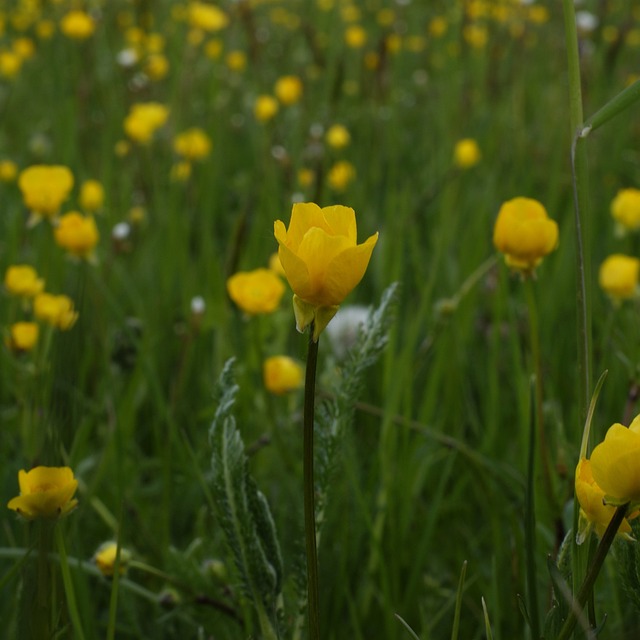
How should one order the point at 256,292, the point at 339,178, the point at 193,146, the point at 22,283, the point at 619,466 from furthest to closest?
the point at 193,146 → the point at 339,178 → the point at 22,283 → the point at 256,292 → the point at 619,466

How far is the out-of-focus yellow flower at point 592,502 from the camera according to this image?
501mm

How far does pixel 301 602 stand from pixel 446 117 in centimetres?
225

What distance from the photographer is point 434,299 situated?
66.6 inches

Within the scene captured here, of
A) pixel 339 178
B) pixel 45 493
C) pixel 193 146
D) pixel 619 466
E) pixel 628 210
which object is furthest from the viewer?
pixel 193 146

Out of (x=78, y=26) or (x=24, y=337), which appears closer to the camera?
(x=24, y=337)

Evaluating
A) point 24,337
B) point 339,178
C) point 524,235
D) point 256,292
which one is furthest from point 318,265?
point 339,178

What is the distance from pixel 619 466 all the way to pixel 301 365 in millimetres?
894

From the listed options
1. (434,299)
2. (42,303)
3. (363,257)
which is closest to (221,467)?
(363,257)

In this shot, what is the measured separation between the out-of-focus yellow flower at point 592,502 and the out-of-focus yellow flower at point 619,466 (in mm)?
39

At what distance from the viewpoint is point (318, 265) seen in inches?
18.7

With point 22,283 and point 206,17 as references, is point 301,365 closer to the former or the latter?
point 22,283

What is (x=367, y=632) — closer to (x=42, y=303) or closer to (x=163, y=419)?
(x=163, y=419)

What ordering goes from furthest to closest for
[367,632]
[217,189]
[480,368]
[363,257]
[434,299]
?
1. [217,189]
2. [434,299]
3. [480,368]
4. [367,632]
5. [363,257]

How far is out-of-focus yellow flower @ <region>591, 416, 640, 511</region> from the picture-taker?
446 millimetres
